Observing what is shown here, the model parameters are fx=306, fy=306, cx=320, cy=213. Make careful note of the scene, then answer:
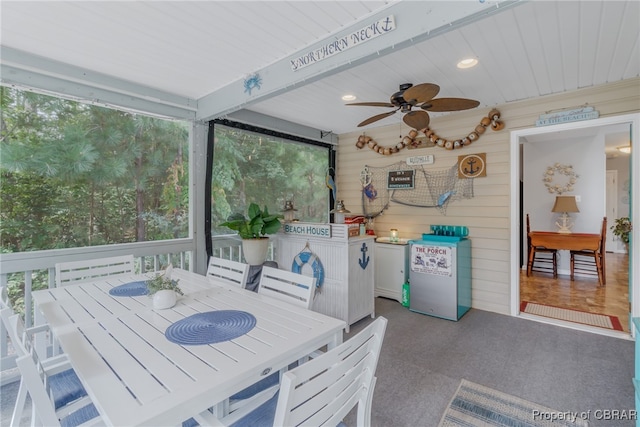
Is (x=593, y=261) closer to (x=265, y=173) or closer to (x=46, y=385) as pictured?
(x=265, y=173)

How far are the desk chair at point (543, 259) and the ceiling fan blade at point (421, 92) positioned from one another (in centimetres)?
466

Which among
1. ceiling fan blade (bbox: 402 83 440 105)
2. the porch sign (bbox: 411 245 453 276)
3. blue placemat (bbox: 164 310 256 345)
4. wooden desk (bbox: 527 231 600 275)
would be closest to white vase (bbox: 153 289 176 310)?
blue placemat (bbox: 164 310 256 345)

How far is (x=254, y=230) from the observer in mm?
3334

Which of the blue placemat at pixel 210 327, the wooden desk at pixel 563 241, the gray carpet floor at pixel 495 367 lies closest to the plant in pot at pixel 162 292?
the blue placemat at pixel 210 327

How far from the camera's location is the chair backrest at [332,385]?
0.89m

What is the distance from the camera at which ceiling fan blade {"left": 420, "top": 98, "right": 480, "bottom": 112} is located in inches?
101

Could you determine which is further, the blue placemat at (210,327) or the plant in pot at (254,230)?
the plant in pot at (254,230)

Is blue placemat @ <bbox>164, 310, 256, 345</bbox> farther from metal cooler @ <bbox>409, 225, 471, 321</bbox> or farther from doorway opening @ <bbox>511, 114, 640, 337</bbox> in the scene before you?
doorway opening @ <bbox>511, 114, 640, 337</bbox>

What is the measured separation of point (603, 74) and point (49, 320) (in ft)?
15.7

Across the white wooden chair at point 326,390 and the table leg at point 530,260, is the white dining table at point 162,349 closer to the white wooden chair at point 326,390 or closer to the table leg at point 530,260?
the white wooden chair at point 326,390

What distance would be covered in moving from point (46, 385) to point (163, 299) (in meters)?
0.61

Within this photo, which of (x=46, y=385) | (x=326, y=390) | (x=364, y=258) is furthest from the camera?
(x=364, y=258)

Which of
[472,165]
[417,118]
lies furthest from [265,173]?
[472,165]

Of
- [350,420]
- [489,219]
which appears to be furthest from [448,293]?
[350,420]
